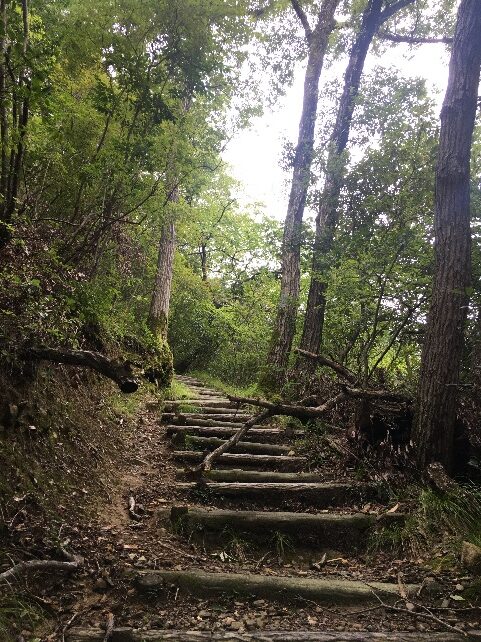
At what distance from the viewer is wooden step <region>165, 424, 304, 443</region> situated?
6113mm

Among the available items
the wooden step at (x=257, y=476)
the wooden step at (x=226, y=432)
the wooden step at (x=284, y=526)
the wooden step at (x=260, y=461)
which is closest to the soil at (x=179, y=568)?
the wooden step at (x=284, y=526)

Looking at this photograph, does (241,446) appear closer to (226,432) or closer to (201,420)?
(226,432)

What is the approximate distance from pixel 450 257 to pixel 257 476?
3.35m

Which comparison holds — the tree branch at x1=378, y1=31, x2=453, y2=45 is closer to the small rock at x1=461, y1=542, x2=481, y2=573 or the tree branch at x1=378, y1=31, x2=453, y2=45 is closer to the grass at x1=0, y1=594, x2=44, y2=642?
the small rock at x1=461, y1=542, x2=481, y2=573

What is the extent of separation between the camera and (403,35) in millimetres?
10219

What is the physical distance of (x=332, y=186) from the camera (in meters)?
8.05

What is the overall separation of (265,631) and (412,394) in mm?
3404

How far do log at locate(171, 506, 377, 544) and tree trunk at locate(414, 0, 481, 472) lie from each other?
116cm

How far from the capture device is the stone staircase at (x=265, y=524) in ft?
8.42

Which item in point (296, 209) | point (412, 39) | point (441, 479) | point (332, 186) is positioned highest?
point (412, 39)

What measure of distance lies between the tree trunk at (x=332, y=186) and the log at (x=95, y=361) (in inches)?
203

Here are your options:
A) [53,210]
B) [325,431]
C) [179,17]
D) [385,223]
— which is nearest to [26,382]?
[53,210]

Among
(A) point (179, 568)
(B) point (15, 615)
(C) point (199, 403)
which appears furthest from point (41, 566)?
(C) point (199, 403)

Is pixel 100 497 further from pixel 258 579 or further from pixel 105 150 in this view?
pixel 105 150
